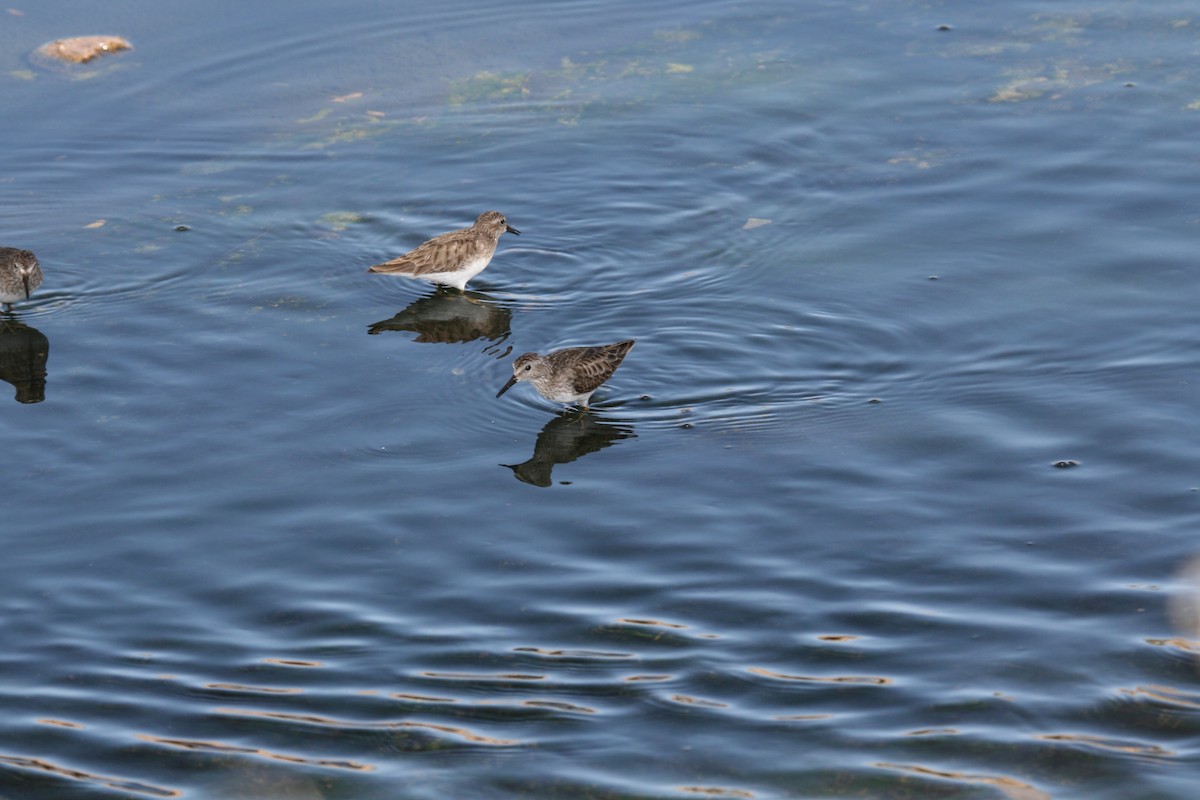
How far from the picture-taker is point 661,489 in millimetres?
10633

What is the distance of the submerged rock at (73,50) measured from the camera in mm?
18609

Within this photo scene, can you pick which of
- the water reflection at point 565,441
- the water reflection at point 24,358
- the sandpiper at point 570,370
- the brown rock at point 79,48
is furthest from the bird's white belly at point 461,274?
the brown rock at point 79,48

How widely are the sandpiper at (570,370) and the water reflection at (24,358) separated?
3.93 m

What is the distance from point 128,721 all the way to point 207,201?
835cm

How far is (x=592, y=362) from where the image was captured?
11625 mm

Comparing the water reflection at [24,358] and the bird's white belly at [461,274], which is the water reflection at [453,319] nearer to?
the bird's white belly at [461,274]

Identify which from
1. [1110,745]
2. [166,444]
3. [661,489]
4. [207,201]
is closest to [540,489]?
[661,489]

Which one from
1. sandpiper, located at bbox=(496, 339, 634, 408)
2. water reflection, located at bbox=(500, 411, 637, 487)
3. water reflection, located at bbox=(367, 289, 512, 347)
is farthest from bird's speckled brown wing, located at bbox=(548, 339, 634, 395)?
water reflection, located at bbox=(367, 289, 512, 347)

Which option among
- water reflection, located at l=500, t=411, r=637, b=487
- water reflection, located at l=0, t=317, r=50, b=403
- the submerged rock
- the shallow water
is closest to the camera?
the shallow water

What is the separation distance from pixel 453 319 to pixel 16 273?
151 inches

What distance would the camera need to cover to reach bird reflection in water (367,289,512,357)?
13.4m

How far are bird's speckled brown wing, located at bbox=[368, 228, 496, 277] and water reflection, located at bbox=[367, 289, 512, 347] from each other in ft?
1.20

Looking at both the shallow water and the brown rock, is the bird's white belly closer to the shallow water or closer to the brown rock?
the shallow water

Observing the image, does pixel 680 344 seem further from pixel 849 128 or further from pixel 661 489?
pixel 849 128
